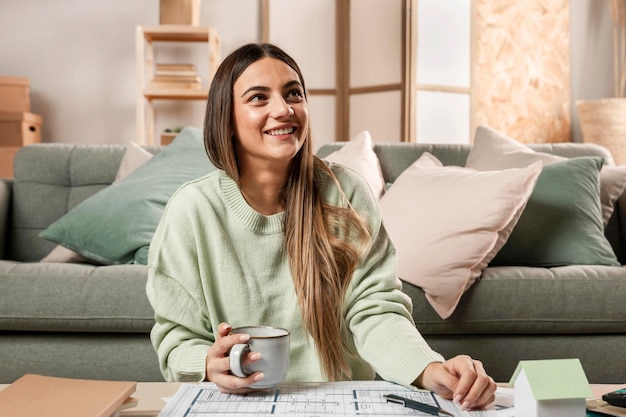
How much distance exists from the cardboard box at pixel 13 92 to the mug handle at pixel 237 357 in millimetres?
3941

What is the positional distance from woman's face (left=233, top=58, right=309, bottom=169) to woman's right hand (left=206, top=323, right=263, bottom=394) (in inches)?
14.3

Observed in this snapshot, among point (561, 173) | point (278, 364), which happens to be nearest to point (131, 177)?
point (561, 173)

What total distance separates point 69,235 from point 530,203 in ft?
4.75

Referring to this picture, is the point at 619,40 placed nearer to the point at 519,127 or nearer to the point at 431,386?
the point at 519,127

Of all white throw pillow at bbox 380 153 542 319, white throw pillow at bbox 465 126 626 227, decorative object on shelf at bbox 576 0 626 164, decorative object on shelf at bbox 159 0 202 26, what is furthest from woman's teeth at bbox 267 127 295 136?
decorative object on shelf at bbox 576 0 626 164

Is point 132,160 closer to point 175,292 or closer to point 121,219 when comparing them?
point 121,219

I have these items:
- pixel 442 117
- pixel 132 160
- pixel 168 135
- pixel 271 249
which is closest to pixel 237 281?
pixel 271 249

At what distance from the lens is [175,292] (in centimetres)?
109

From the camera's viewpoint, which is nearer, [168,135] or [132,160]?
[132,160]

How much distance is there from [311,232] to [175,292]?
0.24 m

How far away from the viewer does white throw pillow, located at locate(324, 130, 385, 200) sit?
2.27 metres

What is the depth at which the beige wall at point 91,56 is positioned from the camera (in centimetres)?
463

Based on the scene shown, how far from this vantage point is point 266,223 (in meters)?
1.14

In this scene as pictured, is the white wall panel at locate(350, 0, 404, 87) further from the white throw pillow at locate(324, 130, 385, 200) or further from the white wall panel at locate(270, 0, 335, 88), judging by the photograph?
the white throw pillow at locate(324, 130, 385, 200)
